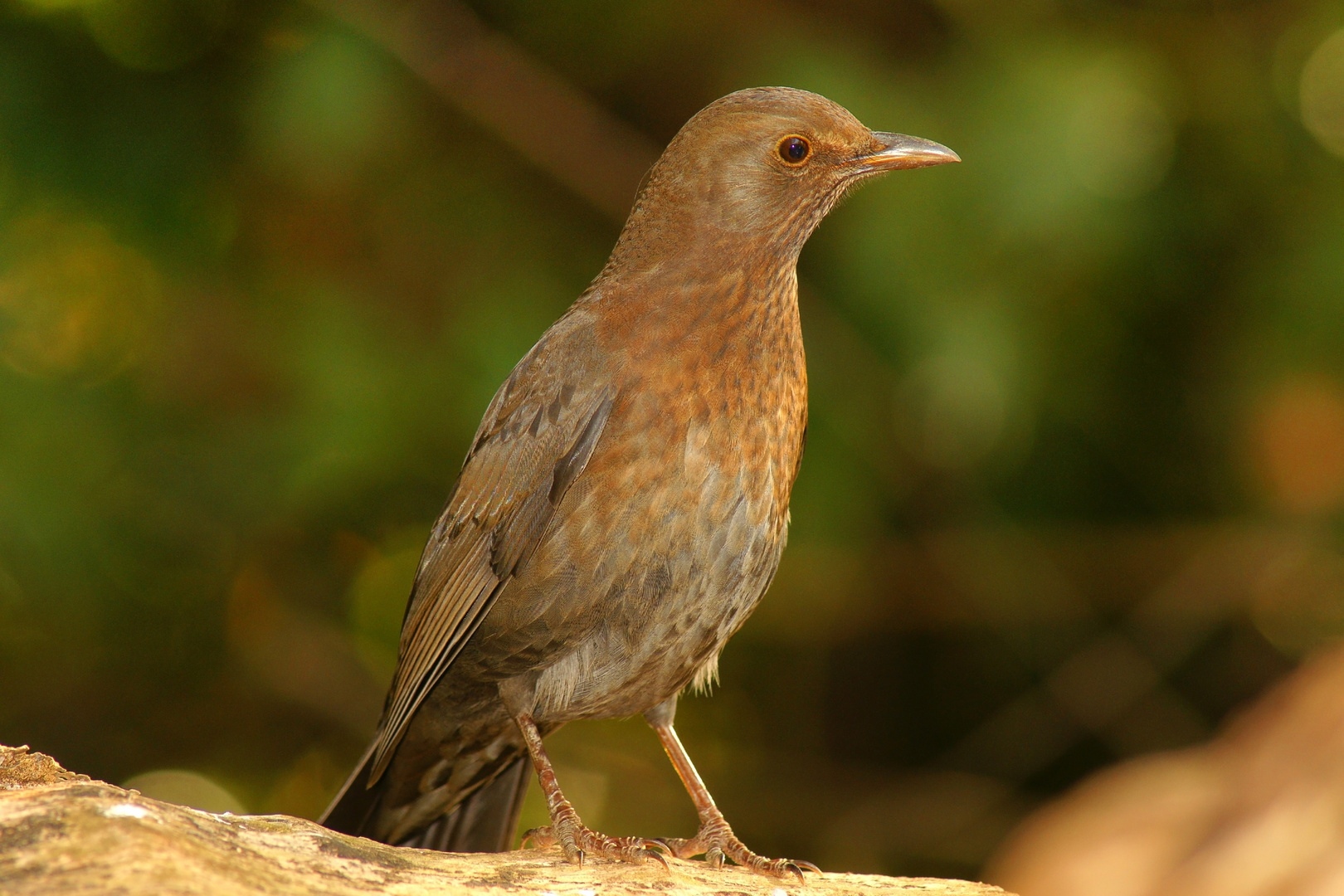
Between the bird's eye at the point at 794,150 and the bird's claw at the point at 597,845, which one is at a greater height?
the bird's eye at the point at 794,150

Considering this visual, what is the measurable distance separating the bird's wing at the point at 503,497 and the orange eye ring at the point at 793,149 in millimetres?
707

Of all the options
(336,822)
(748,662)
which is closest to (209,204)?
(336,822)

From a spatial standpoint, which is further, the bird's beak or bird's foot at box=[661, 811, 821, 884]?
the bird's beak

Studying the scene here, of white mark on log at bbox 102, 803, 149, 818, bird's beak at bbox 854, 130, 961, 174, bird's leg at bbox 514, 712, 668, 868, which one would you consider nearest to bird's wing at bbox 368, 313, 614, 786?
bird's leg at bbox 514, 712, 668, 868

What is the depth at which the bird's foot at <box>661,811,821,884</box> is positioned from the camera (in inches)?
122

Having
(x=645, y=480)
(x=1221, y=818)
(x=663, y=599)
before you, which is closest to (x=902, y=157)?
(x=645, y=480)

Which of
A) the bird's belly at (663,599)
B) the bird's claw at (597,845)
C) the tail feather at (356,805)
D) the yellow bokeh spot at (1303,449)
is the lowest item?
the bird's claw at (597,845)

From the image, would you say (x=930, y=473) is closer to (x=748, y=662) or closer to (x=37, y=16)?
(x=748, y=662)

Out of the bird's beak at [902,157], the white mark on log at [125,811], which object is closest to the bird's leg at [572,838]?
the white mark on log at [125,811]

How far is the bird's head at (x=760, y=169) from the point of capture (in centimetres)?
333

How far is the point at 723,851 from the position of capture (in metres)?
3.27

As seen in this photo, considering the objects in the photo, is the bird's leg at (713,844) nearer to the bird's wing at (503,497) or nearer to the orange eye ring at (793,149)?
the bird's wing at (503,497)

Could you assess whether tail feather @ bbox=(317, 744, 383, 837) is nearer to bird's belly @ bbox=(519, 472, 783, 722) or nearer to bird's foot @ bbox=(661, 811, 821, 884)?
bird's belly @ bbox=(519, 472, 783, 722)

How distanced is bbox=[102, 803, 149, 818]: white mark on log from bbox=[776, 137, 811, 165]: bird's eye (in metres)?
2.21
